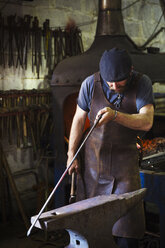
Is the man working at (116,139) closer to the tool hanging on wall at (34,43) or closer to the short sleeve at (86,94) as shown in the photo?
the short sleeve at (86,94)

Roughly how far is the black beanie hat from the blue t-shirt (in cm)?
22

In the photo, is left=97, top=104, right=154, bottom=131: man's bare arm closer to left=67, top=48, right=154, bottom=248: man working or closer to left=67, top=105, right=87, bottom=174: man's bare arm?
left=67, top=48, right=154, bottom=248: man working

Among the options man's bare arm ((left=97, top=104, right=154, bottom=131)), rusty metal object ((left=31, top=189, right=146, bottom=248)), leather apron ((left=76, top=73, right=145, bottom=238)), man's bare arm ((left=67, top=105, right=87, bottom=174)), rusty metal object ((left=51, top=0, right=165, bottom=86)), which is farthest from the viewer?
rusty metal object ((left=51, top=0, right=165, bottom=86))

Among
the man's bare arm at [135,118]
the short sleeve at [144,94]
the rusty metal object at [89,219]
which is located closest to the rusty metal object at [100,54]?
the short sleeve at [144,94]

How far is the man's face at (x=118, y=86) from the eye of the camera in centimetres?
278

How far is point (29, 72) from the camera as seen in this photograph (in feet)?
16.0

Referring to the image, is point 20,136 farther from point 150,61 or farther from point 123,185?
point 123,185

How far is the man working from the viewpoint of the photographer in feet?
9.41

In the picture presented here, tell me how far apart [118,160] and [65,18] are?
2.89 m

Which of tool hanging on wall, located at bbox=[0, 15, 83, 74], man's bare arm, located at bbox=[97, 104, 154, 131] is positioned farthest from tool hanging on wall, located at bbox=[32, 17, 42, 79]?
man's bare arm, located at bbox=[97, 104, 154, 131]

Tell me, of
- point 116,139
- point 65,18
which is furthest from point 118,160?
point 65,18

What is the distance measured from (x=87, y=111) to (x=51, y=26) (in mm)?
2348

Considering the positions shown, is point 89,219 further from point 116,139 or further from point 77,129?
point 77,129

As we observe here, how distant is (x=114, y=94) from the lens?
2.97m
